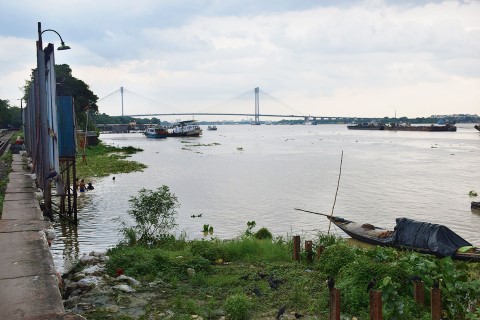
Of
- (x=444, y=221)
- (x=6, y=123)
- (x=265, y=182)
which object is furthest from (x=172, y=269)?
(x=6, y=123)

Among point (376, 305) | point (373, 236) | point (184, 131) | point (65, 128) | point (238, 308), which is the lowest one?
point (373, 236)

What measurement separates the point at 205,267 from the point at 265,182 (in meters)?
21.3

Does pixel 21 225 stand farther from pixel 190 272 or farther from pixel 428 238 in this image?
pixel 428 238

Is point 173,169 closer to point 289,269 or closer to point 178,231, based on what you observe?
point 178,231

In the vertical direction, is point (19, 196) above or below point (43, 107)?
below

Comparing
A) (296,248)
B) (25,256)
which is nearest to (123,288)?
(25,256)

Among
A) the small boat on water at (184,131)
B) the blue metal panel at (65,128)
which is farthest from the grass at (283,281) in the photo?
the small boat on water at (184,131)

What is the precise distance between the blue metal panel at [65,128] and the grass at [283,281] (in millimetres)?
5615

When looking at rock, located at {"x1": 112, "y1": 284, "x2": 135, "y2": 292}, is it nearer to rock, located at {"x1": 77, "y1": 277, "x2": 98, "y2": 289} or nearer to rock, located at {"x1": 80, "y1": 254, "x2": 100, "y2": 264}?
rock, located at {"x1": 77, "y1": 277, "x2": 98, "y2": 289}

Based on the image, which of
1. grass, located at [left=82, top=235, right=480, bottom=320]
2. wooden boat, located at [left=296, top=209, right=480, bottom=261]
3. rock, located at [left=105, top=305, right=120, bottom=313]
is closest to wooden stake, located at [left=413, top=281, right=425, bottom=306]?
grass, located at [left=82, top=235, right=480, bottom=320]

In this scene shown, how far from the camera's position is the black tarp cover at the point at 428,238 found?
40.0 feet

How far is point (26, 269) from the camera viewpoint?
766 centimetres

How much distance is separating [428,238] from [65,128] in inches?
454

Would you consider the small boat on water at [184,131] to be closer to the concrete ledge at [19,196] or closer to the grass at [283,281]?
the concrete ledge at [19,196]
